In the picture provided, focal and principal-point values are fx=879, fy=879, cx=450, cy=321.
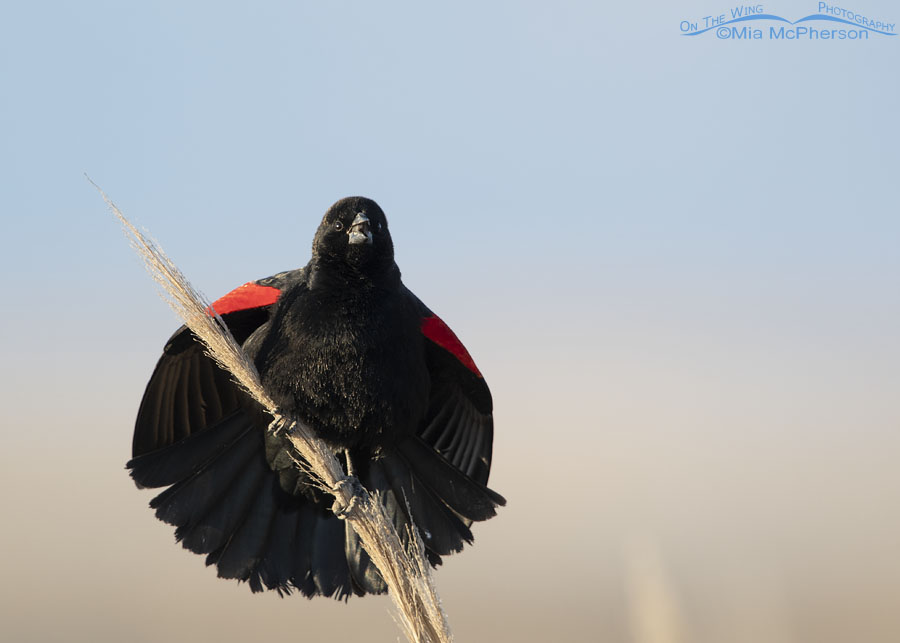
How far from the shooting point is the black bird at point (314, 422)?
13.9 feet

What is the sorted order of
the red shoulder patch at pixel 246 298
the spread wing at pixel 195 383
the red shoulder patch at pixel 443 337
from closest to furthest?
the red shoulder patch at pixel 246 298 → the spread wing at pixel 195 383 → the red shoulder patch at pixel 443 337

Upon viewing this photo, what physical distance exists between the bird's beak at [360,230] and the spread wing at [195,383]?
0.39 m

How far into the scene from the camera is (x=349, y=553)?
4625mm

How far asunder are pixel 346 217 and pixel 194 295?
3.06 ft

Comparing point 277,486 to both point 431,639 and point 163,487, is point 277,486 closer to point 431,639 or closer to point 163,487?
point 163,487

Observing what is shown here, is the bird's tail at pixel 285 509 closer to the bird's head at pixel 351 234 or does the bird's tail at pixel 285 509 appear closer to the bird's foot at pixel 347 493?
the bird's foot at pixel 347 493

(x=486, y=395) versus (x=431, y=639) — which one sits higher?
(x=486, y=395)

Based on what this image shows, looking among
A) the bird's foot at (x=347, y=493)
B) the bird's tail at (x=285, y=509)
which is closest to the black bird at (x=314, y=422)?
the bird's tail at (x=285, y=509)

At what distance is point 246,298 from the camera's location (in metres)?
4.42

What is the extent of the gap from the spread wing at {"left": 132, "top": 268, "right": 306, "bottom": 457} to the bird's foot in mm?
1014

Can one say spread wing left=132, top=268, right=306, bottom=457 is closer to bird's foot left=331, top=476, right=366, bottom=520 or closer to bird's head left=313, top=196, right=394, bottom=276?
bird's head left=313, top=196, right=394, bottom=276

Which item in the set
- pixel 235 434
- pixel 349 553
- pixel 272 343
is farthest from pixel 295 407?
pixel 349 553

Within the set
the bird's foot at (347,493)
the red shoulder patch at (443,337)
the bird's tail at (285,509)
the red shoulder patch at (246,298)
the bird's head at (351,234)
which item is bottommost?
the bird's tail at (285,509)

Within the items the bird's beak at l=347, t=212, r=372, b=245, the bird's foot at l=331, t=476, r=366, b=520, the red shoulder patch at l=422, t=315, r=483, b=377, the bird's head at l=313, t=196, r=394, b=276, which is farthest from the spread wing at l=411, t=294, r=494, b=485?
the bird's foot at l=331, t=476, r=366, b=520
